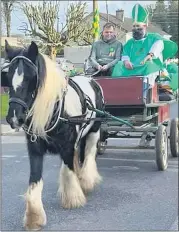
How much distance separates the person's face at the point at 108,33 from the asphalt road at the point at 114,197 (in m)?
1.94

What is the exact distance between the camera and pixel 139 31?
7043mm

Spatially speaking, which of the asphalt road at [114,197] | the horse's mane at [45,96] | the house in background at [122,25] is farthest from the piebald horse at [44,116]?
the house in background at [122,25]

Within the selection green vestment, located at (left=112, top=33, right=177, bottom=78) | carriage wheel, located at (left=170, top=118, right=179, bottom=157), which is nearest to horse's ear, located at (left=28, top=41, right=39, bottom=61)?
green vestment, located at (left=112, top=33, right=177, bottom=78)

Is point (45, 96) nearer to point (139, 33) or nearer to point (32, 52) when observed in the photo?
point (32, 52)

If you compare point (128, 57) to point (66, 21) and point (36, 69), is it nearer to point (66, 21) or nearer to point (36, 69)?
point (36, 69)

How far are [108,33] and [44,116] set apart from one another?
8.79 ft

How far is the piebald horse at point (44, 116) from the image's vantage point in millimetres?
4062

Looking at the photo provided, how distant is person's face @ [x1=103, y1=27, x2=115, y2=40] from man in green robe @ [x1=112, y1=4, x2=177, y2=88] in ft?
1.27

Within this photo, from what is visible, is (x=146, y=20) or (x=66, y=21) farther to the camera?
(x=66, y=21)

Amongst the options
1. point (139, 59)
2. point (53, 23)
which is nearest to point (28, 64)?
point (139, 59)

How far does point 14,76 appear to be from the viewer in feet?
13.2

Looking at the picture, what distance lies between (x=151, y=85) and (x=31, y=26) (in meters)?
6.16

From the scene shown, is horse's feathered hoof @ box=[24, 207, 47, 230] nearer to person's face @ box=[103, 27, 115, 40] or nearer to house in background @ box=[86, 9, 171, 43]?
person's face @ box=[103, 27, 115, 40]

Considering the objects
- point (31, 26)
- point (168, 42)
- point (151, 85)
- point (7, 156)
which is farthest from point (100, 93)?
point (31, 26)
